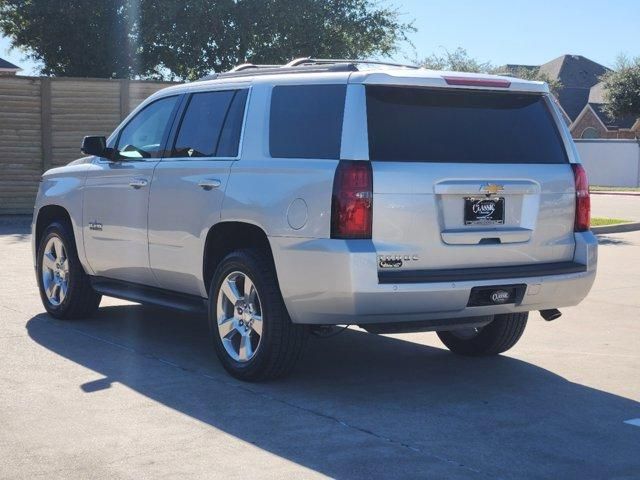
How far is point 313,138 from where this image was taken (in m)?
6.54

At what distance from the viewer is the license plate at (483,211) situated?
6461mm

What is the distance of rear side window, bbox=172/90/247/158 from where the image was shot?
7.25 metres

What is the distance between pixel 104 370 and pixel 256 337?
3.70 ft

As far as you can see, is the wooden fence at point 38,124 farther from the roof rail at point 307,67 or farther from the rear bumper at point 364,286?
the rear bumper at point 364,286

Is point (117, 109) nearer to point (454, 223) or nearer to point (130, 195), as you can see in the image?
point (130, 195)

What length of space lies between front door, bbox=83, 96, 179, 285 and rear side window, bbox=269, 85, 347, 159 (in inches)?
53.8

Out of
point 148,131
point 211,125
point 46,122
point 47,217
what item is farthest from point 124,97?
point 211,125

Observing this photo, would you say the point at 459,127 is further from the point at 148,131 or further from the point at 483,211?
the point at 148,131

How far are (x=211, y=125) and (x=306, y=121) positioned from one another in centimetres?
107

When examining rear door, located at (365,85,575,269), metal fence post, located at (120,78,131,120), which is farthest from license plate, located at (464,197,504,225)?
metal fence post, located at (120,78,131,120)

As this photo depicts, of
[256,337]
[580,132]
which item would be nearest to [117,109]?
[256,337]

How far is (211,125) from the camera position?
24.6 ft

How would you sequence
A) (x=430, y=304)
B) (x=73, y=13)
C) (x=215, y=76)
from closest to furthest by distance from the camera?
1. (x=430, y=304)
2. (x=215, y=76)
3. (x=73, y=13)

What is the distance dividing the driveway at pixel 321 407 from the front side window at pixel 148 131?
1.47 m
